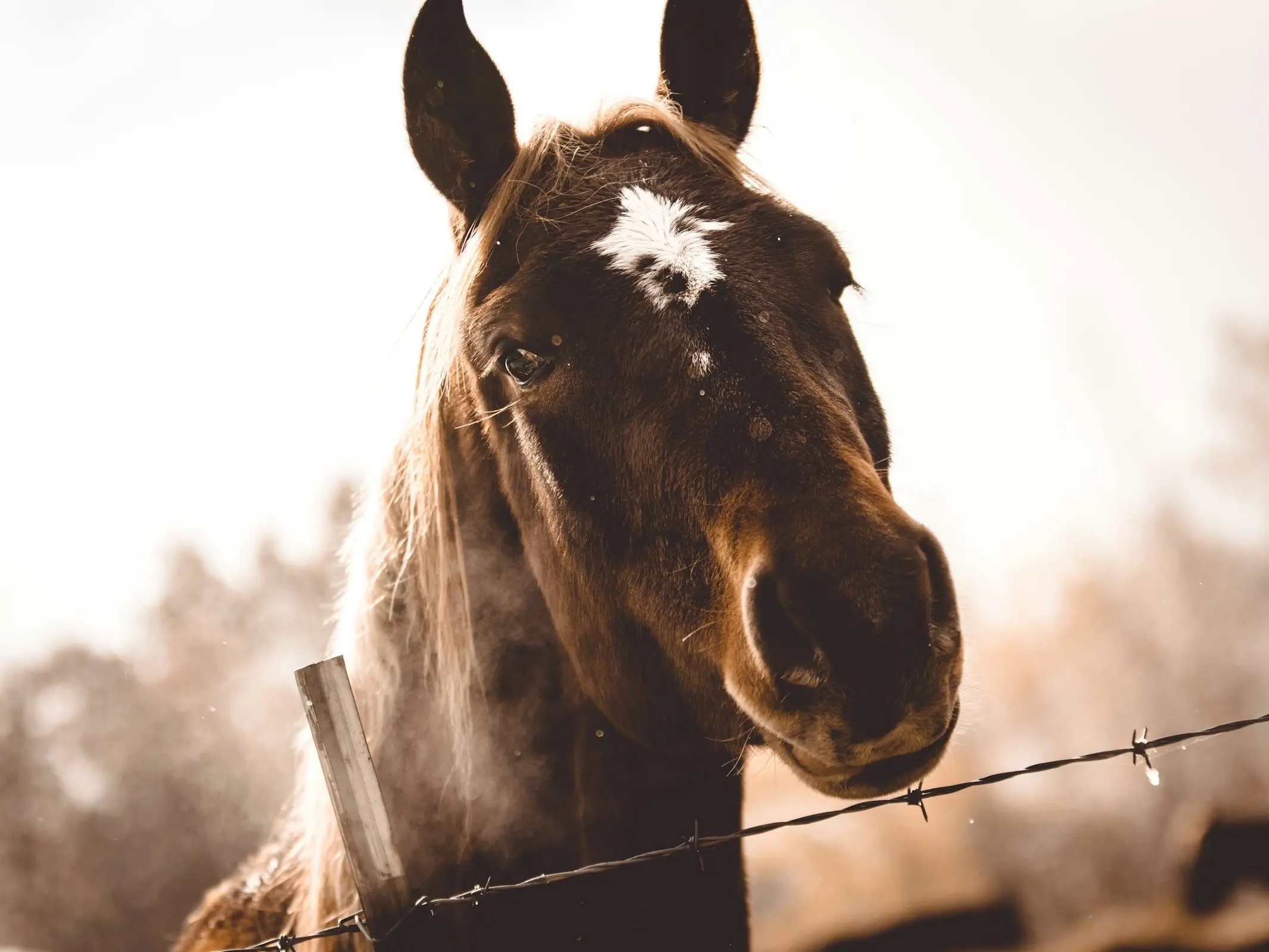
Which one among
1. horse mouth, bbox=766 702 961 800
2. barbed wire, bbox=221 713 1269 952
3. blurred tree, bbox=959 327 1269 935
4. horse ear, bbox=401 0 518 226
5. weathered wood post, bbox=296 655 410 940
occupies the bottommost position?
blurred tree, bbox=959 327 1269 935

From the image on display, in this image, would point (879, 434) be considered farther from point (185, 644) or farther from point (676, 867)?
point (185, 644)

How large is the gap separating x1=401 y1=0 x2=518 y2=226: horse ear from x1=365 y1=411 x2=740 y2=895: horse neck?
668mm

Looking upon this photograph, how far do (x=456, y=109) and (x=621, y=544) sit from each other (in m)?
1.21

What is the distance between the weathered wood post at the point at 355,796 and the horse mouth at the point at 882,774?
0.77 meters

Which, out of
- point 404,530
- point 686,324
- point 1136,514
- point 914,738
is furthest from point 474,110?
point 1136,514

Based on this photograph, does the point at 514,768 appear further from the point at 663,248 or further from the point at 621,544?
the point at 663,248

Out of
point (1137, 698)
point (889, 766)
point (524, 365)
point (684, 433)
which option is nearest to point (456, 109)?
point (524, 365)

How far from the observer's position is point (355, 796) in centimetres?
146

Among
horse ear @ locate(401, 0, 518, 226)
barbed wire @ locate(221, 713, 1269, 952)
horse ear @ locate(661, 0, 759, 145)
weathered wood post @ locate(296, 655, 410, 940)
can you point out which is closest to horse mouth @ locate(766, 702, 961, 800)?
barbed wire @ locate(221, 713, 1269, 952)

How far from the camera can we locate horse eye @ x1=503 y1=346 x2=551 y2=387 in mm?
1680

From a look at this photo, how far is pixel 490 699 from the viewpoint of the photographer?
1.89 meters

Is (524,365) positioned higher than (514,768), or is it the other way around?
(524,365)

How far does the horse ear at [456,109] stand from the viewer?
1.88 metres

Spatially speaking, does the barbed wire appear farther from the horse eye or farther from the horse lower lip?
the horse eye
